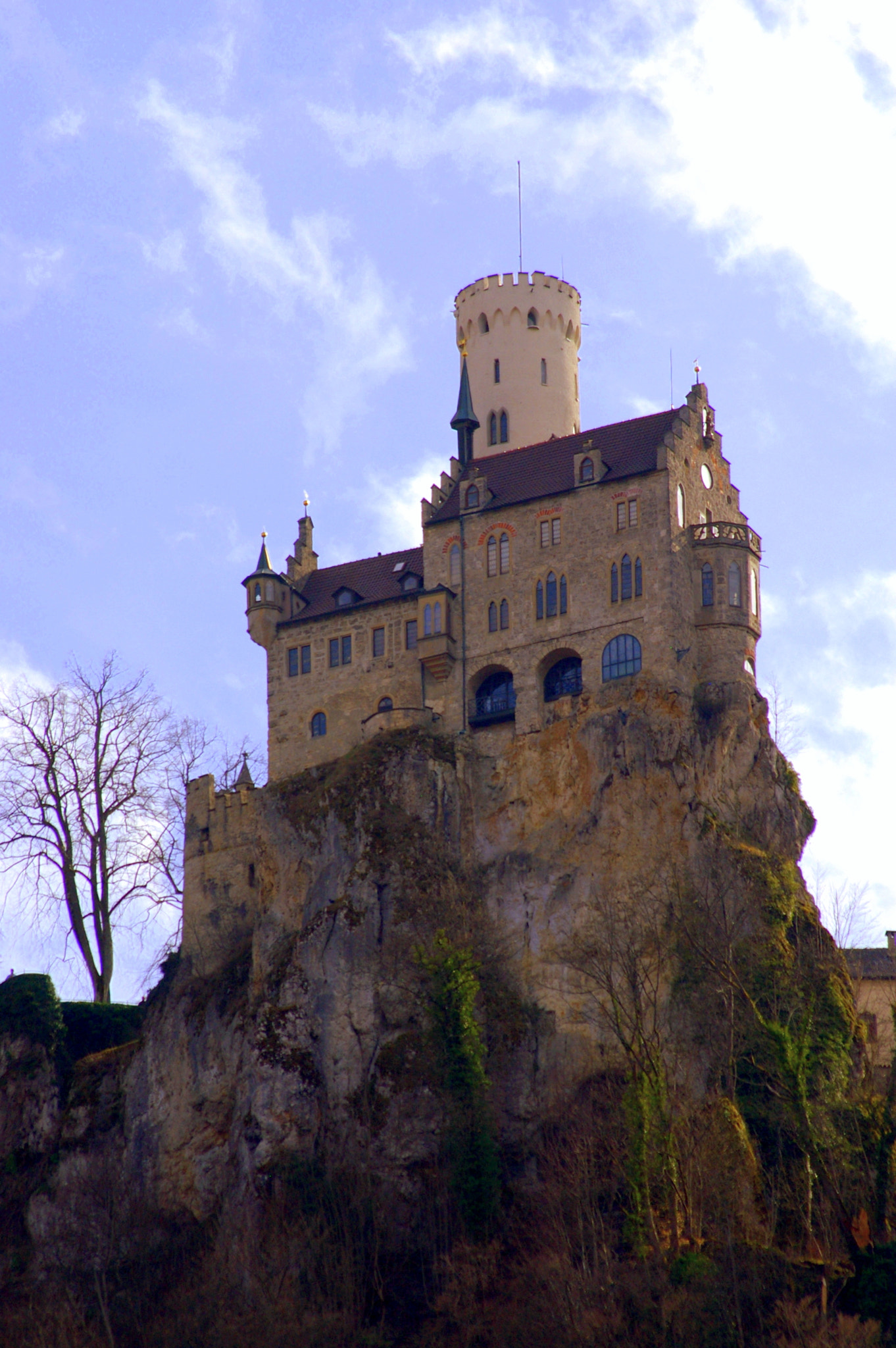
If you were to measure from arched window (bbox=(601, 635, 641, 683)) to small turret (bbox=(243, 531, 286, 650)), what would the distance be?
53.3ft

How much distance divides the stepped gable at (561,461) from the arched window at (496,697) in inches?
273

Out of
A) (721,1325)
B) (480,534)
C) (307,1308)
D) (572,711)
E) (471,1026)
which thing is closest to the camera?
(721,1325)

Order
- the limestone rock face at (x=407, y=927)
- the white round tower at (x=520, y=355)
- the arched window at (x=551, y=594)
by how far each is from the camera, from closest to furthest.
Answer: the limestone rock face at (x=407, y=927), the arched window at (x=551, y=594), the white round tower at (x=520, y=355)

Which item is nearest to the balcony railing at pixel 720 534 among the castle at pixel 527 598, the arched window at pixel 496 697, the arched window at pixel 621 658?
the castle at pixel 527 598

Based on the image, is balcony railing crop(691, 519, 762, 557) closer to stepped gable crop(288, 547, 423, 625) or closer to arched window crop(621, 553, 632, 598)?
arched window crop(621, 553, 632, 598)

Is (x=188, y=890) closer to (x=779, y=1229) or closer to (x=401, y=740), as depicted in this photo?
(x=401, y=740)

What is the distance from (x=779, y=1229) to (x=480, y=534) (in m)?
30.8

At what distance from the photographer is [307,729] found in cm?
8575

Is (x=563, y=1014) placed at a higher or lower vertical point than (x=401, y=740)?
lower

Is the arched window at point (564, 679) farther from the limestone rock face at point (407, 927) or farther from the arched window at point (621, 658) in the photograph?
the limestone rock face at point (407, 927)

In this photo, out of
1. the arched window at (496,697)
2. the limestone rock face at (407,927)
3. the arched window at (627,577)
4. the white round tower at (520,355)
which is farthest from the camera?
the white round tower at (520,355)

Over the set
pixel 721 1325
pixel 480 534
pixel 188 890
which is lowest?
pixel 721 1325

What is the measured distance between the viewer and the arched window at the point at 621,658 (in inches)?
3098

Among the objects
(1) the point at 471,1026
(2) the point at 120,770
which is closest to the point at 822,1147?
(1) the point at 471,1026
